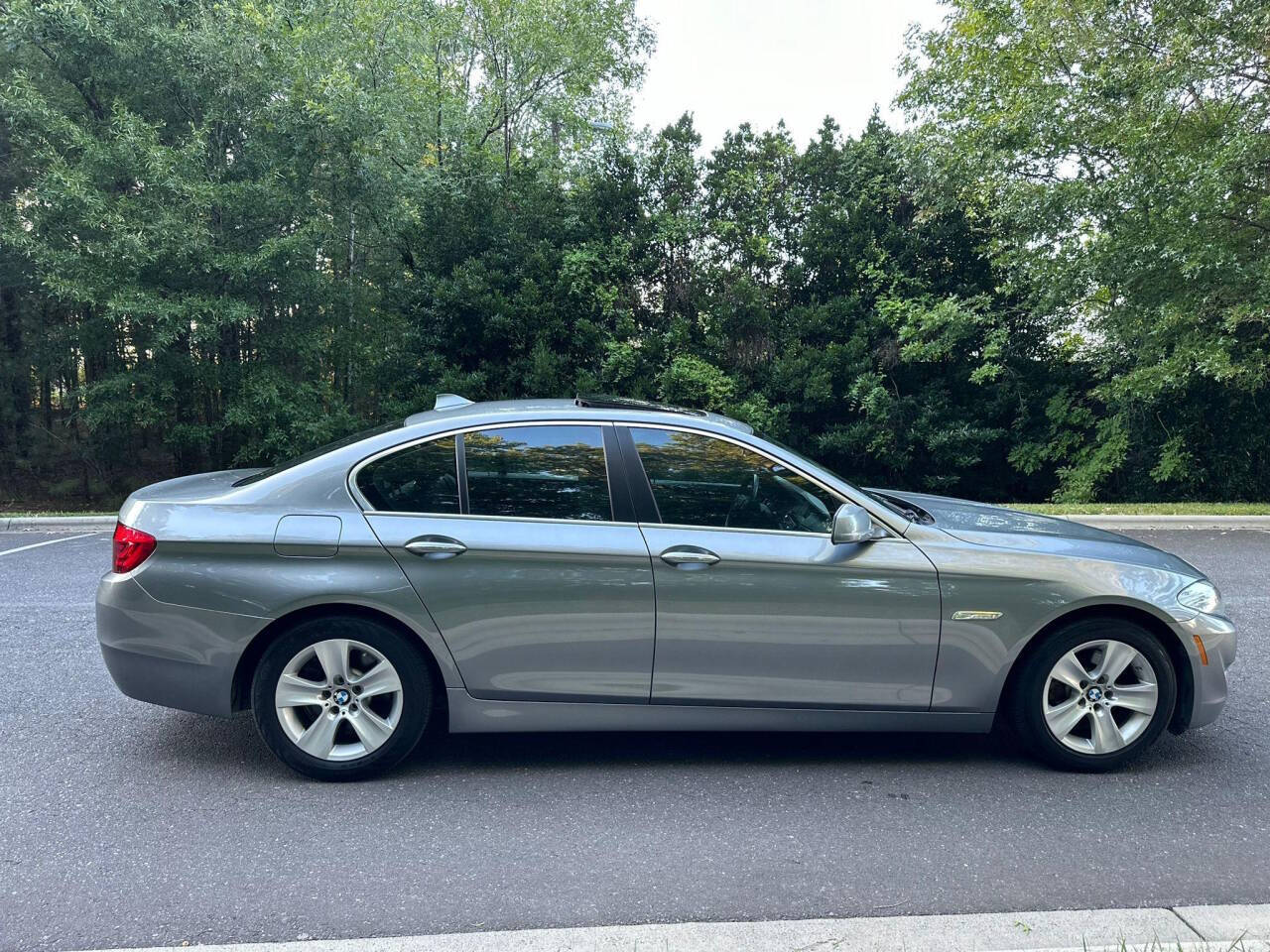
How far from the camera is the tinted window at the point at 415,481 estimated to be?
382 cm

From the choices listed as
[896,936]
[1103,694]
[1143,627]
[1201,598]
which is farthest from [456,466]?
[1201,598]

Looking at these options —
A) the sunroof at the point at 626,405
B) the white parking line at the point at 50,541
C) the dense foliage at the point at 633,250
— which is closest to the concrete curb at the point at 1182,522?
the dense foliage at the point at 633,250

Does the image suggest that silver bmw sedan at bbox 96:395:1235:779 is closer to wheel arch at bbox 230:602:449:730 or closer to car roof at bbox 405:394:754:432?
wheel arch at bbox 230:602:449:730

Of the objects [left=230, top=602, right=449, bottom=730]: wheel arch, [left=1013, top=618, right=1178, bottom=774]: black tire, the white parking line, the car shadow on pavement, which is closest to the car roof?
[left=230, top=602, right=449, bottom=730]: wheel arch

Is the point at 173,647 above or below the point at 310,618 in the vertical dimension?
below

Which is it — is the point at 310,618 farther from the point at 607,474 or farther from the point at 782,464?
the point at 782,464

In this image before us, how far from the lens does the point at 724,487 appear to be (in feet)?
12.8

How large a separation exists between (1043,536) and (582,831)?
2.38 m

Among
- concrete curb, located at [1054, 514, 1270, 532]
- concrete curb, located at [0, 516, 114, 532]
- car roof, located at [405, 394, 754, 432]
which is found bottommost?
concrete curb, located at [0, 516, 114, 532]

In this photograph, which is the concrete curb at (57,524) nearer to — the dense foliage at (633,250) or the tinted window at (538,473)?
the dense foliage at (633,250)

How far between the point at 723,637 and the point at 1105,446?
17.1 meters

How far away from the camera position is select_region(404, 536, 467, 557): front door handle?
3684 millimetres

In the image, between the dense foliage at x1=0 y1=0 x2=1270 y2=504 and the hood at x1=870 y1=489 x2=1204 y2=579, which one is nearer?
the hood at x1=870 y1=489 x2=1204 y2=579

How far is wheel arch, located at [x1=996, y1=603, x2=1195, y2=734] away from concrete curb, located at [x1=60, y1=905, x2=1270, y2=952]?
1218mm
